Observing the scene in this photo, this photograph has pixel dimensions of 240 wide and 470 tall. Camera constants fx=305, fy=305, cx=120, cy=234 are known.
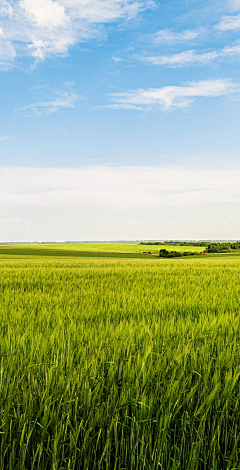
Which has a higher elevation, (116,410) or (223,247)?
(116,410)

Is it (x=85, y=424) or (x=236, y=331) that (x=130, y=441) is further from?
(x=236, y=331)

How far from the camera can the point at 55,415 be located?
5.54ft

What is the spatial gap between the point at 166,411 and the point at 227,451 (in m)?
0.40

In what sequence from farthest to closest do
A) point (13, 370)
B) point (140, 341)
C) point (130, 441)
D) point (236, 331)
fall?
1. point (236, 331)
2. point (140, 341)
3. point (13, 370)
4. point (130, 441)

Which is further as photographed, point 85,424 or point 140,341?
point 140,341

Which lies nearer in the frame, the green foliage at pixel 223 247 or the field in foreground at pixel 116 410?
the field in foreground at pixel 116 410

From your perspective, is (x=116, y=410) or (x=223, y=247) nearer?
(x=116, y=410)

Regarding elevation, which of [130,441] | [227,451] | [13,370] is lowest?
[227,451]

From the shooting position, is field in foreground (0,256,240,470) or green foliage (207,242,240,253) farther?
green foliage (207,242,240,253)

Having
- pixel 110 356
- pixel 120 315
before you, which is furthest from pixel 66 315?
pixel 110 356

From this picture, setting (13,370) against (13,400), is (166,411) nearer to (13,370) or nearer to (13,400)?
(13,400)

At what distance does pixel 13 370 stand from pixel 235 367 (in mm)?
1652

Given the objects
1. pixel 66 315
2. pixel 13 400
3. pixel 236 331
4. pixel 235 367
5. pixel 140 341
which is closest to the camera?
pixel 13 400

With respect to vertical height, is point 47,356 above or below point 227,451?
above
